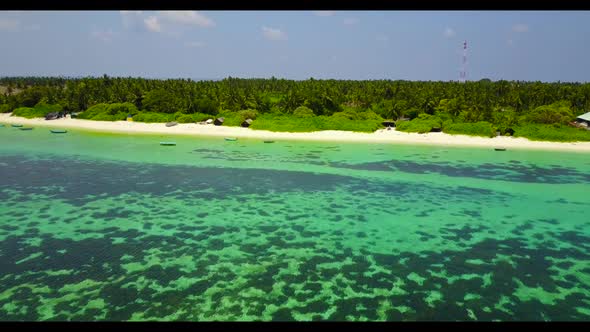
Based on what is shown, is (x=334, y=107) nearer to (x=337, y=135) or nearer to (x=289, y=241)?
(x=337, y=135)

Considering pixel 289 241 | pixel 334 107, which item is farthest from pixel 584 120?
pixel 289 241

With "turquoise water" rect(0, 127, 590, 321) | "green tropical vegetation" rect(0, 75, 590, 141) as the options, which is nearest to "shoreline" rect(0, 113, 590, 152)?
"green tropical vegetation" rect(0, 75, 590, 141)

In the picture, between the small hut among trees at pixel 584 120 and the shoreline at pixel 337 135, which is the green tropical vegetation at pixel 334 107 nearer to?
the small hut among trees at pixel 584 120

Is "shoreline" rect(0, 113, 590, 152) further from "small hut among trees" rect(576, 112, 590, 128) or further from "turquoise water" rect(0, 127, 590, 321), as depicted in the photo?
"turquoise water" rect(0, 127, 590, 321)

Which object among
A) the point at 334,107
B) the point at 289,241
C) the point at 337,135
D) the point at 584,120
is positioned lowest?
the point at 289,241

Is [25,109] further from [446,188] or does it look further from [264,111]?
[446,188]

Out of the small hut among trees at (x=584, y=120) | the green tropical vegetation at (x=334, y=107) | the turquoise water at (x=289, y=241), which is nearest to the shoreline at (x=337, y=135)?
the green tropical vegetation at (x=334, y=107)
